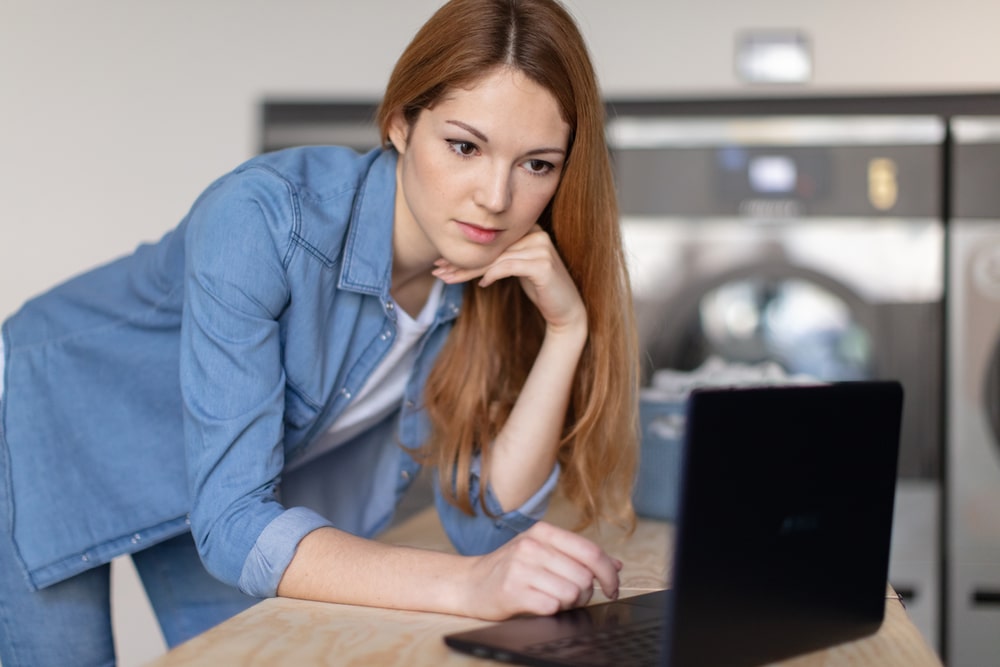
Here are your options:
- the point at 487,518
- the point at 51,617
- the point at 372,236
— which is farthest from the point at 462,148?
the point at 51,617

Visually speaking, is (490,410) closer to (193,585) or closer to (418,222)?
(418,222)

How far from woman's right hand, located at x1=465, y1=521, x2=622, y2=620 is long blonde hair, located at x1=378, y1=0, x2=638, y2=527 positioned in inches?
14.7

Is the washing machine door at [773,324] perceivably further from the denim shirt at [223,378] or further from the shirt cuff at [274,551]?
the shirt cuff at [274,551]

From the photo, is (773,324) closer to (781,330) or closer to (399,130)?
(781,330)

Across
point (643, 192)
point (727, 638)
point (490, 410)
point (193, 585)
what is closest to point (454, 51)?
point (490, 410)

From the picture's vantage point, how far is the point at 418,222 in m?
1.19

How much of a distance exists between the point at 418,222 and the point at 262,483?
0.34 meters

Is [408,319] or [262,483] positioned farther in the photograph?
[408,319]

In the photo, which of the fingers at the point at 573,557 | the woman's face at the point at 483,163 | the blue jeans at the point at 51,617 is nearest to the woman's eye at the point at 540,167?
the woman's face at the point at 483,163

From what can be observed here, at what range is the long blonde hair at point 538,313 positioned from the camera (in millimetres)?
1120

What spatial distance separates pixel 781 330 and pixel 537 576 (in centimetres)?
178

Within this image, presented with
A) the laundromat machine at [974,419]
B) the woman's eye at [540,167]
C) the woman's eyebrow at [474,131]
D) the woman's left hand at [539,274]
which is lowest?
the laundromat machine at [974,419]

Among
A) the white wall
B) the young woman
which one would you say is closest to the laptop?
the young woman

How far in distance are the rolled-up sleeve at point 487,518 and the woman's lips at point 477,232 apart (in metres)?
0.27
